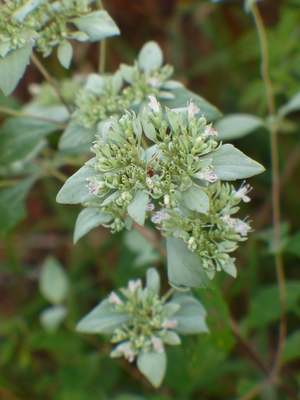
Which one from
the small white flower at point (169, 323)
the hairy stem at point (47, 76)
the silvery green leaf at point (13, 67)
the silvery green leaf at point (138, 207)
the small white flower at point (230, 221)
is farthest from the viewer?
the hairy stem at point (47, 76)

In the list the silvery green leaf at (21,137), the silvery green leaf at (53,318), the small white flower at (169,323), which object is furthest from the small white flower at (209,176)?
the silvery green leaf at (53,318)

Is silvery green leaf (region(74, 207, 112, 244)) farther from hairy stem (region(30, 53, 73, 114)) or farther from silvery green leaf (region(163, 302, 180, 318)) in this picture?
hairy stem (region(30, 53, 73, 114))

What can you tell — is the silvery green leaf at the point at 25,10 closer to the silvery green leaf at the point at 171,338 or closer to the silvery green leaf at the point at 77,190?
the silvery green leaf at the point at 77,190

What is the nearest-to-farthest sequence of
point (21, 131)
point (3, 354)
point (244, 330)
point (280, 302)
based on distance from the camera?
point (21, 131) < point (280, 302) < point (244, 330) < point (3, 354)

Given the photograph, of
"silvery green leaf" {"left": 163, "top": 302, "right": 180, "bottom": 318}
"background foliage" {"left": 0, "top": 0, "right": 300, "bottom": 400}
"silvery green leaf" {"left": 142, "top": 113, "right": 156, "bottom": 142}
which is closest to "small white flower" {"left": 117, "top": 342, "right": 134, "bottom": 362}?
"silvery green leaf" {"left": 163, "top": 302, "right": 180, "bottom": 318}

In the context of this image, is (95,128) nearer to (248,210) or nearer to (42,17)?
(42,17)

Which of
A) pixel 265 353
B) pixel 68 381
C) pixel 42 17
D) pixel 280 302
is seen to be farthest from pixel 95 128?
pixel 265 353

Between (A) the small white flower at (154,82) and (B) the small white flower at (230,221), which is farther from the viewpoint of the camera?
(A) the small white flower at (154,82)
